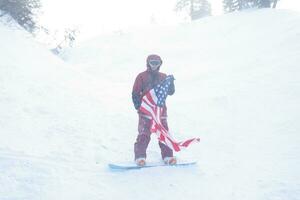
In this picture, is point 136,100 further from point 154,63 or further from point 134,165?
point 134,165

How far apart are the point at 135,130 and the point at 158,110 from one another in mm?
1702

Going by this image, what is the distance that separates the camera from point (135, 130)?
8.67m

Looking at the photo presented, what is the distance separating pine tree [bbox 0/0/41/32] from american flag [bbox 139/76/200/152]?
7511 mm

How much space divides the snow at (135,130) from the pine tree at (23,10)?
1248mm

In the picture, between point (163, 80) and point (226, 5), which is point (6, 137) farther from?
point (226, 5)

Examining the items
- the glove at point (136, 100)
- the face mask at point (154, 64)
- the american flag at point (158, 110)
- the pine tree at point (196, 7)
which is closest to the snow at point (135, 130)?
the american flag at point (158, 110)

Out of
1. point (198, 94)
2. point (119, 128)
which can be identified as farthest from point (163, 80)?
point (198, 94)

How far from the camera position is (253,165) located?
24.1 feet

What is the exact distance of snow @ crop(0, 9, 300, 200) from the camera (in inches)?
230

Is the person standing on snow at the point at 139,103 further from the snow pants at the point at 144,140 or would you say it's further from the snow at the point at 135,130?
the snow at the point at 135,130

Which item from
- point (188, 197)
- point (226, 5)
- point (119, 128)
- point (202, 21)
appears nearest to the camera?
point (188, 197)

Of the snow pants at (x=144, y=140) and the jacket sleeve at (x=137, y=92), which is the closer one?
the snow pants at (x=144, y=140)

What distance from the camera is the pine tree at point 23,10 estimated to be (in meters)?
12.5

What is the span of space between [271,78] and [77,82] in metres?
6.96
